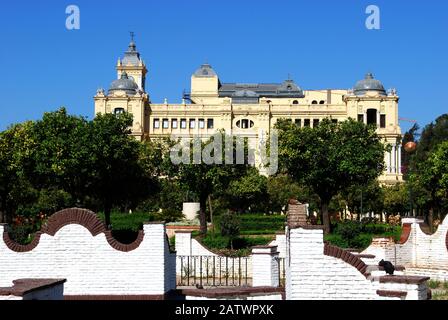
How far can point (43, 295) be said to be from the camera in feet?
36.1

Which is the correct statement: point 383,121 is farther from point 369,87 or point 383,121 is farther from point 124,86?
point 124,86

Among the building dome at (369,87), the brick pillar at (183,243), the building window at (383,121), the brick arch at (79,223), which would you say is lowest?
the brick pillar at (183,243)

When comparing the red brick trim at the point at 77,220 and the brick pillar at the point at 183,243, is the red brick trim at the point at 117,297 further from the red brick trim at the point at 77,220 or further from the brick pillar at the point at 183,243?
the brick pillar at the point at 183,243

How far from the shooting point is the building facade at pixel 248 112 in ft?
330

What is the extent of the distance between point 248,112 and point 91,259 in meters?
91.3

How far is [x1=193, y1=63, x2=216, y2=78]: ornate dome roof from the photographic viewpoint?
120 m

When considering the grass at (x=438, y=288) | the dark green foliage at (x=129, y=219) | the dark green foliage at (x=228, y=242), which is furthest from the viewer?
the dark green foliage at (x=129, y=219)

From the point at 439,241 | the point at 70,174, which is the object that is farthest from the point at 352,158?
the point at 439,241

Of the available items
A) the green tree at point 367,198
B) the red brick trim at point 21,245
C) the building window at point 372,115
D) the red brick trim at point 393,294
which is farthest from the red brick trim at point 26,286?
the building window at point 372,115

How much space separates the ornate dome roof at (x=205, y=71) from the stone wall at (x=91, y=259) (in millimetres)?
105621

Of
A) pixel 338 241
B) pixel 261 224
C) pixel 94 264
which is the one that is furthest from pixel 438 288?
pixel 261 224

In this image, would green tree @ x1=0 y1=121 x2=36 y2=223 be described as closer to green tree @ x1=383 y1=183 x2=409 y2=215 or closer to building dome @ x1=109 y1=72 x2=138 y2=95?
green tree @ x1=383 y1=183 x2=409 y2=215

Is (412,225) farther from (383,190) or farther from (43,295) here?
(383,190)
